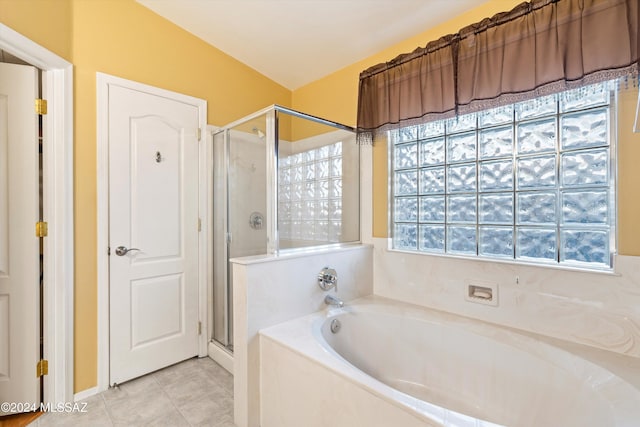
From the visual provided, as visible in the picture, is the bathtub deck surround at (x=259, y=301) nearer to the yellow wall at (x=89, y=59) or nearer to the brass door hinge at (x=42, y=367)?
the yellow wall at (x=89, y=59)

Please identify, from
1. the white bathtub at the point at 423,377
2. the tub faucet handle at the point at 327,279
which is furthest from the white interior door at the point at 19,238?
the tub faucet handle at the point at 327,279

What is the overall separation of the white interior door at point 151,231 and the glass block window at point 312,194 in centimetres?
87

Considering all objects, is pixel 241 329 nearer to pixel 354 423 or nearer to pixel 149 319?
pixel 354 423

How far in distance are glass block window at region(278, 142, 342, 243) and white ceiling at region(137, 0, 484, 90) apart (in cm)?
77

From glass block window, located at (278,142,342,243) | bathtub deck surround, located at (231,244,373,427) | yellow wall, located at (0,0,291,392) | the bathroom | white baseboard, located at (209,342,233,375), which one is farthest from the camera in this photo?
white baseboard, located at (209,342,233,375)

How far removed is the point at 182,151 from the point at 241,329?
4.90 feet

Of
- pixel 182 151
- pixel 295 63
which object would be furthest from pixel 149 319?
pixel 295 63

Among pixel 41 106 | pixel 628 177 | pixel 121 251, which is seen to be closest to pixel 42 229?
pixel 121 251

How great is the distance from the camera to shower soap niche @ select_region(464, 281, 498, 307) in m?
1.76

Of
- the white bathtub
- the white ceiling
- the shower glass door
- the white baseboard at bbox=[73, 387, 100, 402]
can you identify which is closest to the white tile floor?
the white baseboard at bbox=[73, 387, 100, 402]

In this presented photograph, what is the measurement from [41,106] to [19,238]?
0.80m

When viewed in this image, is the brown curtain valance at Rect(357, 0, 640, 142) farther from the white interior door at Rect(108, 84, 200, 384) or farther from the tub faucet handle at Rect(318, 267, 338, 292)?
the white interior door at Rect(108, 84, 200, 384)

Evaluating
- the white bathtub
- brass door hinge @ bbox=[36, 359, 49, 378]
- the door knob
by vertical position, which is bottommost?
brass door hinge @ bbox=[36, 359, 49, 378]

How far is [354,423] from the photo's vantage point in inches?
44.9
